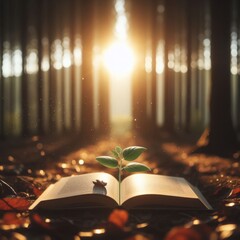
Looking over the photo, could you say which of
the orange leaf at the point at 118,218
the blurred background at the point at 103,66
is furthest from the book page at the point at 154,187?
the blurred background at the point at 103,66

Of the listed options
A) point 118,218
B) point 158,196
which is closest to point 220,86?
point 158,196

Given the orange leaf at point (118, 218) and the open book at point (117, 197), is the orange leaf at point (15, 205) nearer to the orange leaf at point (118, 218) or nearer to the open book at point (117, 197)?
the open book at point (117, 197)

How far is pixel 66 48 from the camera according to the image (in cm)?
2000

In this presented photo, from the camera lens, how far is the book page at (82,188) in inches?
96.7

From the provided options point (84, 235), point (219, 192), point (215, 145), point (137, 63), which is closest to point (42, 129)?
point (137, 63)

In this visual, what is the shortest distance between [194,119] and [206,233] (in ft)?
48.5

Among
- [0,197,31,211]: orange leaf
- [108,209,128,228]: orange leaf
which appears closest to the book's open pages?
[108,209,128,228]: orange leaf

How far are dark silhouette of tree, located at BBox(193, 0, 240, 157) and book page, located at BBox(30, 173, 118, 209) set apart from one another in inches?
197

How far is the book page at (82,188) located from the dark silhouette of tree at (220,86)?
499cm

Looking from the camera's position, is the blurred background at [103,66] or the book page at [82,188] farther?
the blurred background at [103,66]

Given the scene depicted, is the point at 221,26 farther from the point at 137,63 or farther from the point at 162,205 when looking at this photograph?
the point at 137,63

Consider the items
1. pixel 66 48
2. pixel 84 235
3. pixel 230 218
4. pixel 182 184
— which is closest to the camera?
pixel 84 235

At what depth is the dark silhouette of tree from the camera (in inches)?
299

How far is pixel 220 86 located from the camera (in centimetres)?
759
